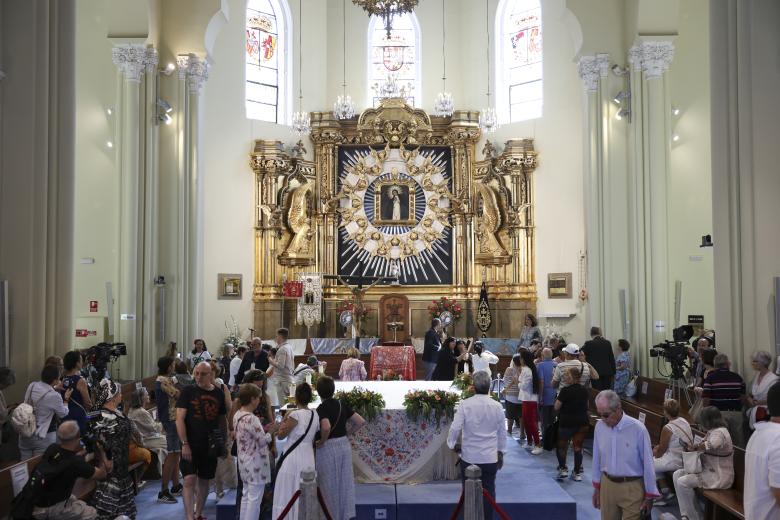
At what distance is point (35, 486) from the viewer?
563 cm

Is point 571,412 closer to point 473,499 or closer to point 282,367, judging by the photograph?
point 473,499

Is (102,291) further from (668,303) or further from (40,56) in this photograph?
(668,303)

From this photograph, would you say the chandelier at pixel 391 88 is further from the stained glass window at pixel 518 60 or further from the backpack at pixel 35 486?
the backpack at pixel 35 486

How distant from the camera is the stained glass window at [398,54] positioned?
73.4 feet

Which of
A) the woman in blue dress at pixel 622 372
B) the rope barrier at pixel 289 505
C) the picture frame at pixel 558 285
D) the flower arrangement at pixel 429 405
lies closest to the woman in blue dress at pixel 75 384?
the rope barrier at pixel 289 505

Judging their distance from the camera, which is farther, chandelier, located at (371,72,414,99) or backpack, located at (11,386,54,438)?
chandelier, located at (371,72,414,99)

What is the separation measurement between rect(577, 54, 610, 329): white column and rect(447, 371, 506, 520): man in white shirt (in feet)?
28.9

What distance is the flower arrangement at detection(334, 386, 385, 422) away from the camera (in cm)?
851

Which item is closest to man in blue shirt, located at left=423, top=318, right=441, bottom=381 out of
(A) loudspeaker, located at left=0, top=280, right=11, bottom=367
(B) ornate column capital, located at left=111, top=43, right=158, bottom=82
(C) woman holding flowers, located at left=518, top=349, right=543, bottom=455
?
(C) woman holding flowers, located at left=518, top=349, right=543, bottom=455

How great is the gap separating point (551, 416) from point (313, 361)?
11.1 ft

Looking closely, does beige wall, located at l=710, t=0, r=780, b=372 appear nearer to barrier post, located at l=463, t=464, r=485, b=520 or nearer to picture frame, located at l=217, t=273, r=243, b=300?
barrier post, located at l=463, t=464, r=485, b=520

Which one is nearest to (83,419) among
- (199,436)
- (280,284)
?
(199,436)


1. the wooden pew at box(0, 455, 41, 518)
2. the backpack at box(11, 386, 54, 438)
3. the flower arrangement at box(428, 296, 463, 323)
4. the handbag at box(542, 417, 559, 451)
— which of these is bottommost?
the handbag at box(542, 417, 559, 451)

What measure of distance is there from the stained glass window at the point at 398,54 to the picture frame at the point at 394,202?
2.55 metres
